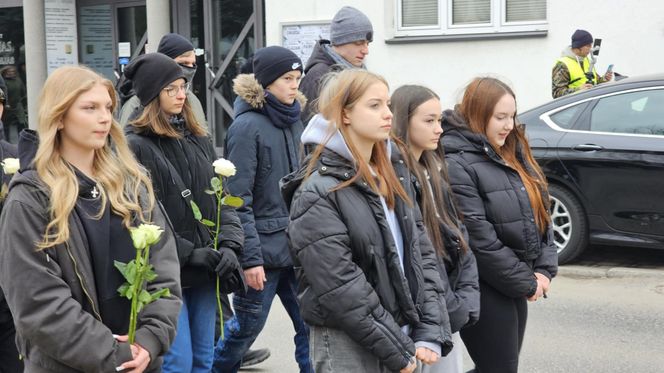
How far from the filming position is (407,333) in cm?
370

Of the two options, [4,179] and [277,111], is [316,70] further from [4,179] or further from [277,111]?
[4,179]

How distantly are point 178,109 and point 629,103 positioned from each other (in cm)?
552

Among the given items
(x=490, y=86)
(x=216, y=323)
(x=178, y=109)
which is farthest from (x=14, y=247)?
(x=490, y=86)

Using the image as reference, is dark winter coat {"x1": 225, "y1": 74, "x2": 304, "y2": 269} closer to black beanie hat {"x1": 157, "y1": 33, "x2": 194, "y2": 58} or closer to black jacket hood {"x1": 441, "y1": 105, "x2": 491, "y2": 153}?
black beanie hat {"x1": 157, "y1": 33, "x2": 194, "y2": 58}

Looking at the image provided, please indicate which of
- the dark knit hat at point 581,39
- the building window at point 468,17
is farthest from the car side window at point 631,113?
the building window at point 468,17

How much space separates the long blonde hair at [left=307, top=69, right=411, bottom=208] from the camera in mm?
3688

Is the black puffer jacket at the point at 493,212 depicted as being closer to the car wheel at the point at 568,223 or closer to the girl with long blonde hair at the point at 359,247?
the girl with long blonde hair at the point at 359,247

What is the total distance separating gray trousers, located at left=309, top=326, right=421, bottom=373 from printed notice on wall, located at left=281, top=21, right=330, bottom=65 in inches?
424

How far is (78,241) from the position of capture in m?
3.22

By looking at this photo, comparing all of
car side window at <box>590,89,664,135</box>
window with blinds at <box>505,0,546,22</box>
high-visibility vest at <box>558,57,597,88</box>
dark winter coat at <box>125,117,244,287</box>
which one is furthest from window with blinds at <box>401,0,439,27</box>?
dark winter coat at <box>125,117,244,287</box>

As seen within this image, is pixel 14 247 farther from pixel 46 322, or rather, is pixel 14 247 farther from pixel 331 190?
pixel 331 190

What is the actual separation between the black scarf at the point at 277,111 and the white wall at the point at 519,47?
6.74 meters

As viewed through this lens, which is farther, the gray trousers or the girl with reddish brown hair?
the girl with reddish brown hair

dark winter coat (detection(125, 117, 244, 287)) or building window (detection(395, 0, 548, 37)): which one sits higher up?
building window (detection(395, 0, 548, 37))
